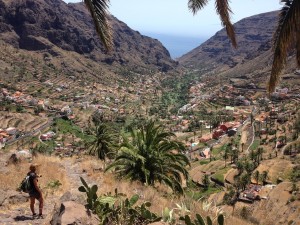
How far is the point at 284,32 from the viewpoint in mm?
5172

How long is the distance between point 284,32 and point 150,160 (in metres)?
7.14

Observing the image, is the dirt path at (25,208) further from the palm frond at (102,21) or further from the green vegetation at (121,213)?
the palm frond at (102,21)

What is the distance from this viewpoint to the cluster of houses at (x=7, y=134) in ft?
278

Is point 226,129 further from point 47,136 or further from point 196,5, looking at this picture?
point 196,5

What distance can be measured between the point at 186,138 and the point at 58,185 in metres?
96.7

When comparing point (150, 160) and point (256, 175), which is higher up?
point (150, 160)

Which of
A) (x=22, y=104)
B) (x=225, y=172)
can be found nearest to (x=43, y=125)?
(x=22, y=104)

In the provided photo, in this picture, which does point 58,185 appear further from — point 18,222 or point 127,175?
point 18,222

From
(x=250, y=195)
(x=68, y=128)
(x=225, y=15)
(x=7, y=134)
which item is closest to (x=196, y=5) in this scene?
(x=225, y=15)

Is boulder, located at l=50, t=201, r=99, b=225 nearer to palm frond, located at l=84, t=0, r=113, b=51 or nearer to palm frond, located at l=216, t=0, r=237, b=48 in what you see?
palm frond, located at l=84, t=0, r=113, b=51

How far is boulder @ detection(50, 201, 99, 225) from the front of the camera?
18.2 ft

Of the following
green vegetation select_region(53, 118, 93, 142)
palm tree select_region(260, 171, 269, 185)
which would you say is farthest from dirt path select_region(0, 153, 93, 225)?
green vegetation select_region(53, 118, 93, 142)

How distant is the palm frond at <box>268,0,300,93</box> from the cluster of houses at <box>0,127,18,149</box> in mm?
86326

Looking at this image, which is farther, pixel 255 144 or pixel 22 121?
pixel 22 121
